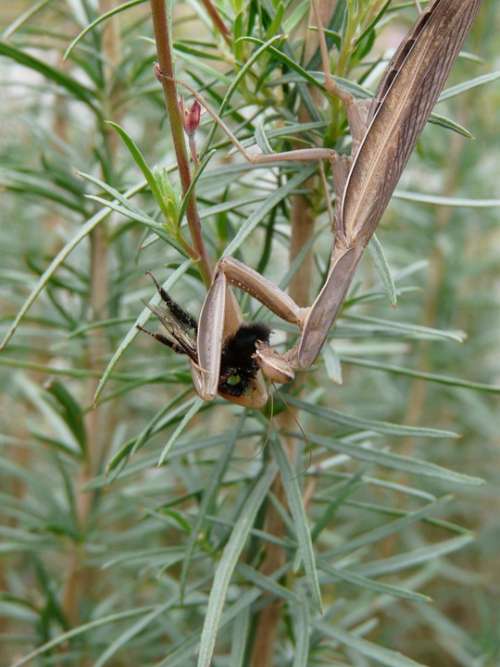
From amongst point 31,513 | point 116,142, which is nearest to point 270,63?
point 116,142

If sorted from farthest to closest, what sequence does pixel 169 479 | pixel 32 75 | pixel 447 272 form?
pixel 32 75, pixel 447 272, pixel 169 479

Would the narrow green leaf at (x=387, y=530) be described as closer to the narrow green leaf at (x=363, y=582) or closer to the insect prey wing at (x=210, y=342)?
the narrow green leaf at (x=363, y=582)

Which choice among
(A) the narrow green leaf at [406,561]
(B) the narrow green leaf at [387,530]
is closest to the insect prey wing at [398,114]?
(B) the narrow green leaf at [387,530]

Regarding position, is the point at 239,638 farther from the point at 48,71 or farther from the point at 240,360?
the point at 48,71

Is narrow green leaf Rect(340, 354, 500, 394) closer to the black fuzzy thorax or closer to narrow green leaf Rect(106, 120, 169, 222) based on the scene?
the black fuzzy thorax

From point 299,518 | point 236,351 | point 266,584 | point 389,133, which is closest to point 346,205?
point 389,133

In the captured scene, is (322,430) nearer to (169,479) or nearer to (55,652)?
(169,479)
